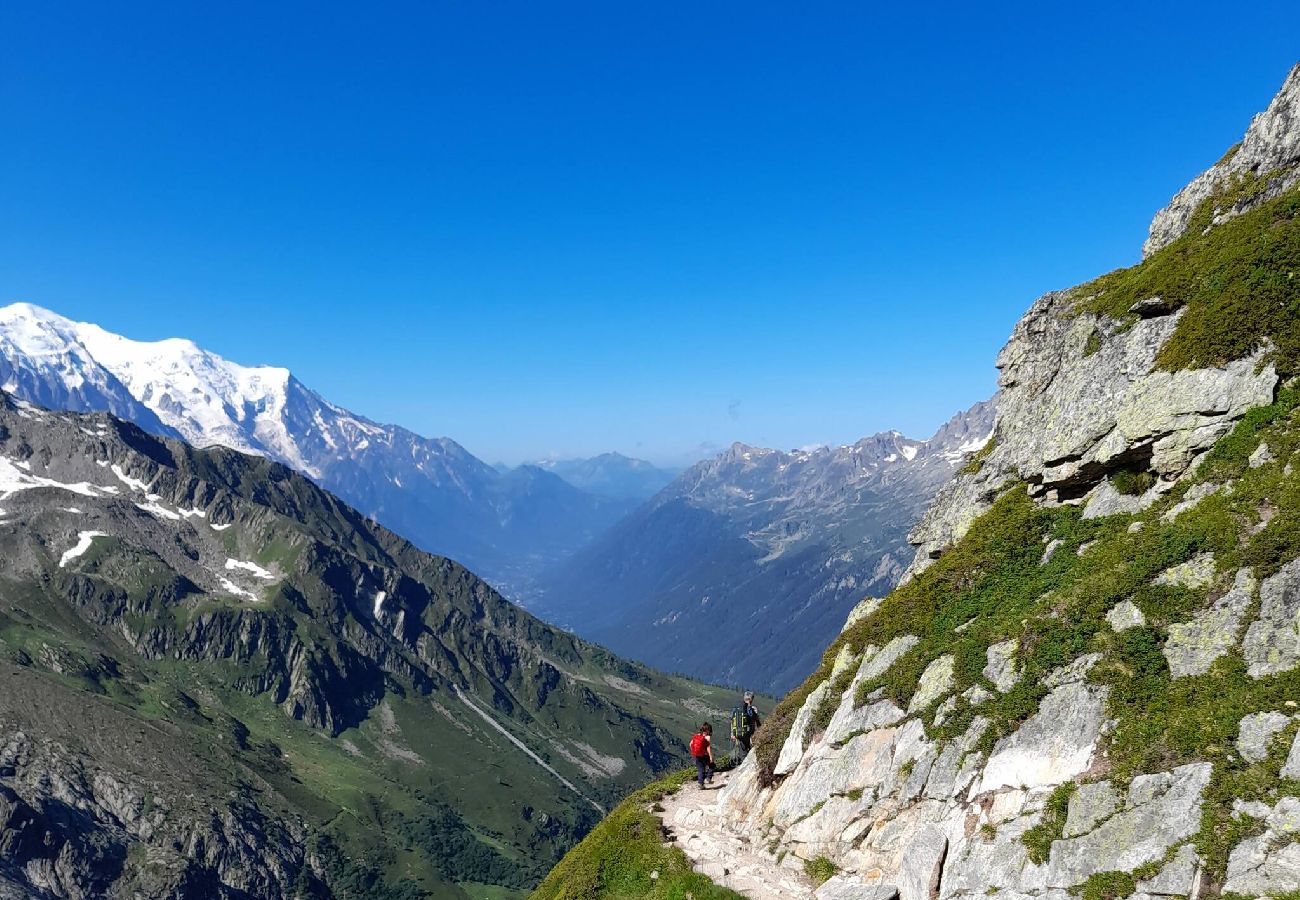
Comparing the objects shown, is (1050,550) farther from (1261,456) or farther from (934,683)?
(1261,456)

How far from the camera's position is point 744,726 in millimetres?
43719

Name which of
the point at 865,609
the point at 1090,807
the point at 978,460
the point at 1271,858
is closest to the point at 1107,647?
the point at 1090,807

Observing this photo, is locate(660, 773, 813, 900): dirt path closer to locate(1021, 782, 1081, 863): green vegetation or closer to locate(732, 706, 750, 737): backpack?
locate(732, 706, 750, 737): backpack

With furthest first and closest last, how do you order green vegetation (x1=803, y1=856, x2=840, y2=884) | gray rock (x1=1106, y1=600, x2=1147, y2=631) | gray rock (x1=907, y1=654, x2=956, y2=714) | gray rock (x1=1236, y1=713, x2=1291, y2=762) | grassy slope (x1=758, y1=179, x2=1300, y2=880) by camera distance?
gray rock (x1=907, y1=654, x2=956, y2=714) → green vegetation (x1=803, y1=856, x2=840, y2=884) → gray rock (x1=1106, y1=600, x2=1147, y2=631) → grassy slope (x1=758, y1=179, x2=1300, y2=880) → gray rock (x1=1236, y1=713, x2=1291, y2=762)

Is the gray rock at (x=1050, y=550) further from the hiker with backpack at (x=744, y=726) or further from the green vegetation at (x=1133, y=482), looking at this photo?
the hiker with backpack at (x=744, y=726)

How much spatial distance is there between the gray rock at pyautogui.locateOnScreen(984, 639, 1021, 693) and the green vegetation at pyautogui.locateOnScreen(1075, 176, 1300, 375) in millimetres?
13758

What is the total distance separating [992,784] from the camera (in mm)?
23969

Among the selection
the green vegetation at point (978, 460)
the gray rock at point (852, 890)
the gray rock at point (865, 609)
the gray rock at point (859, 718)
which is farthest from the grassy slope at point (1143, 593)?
the green vegetation at point (978, 460)

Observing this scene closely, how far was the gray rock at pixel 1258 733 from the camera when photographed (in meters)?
18.0

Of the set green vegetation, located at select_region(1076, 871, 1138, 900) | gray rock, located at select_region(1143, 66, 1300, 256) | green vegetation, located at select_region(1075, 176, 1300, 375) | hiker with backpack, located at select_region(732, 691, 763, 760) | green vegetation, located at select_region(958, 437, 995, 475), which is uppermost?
gray rock, located at select_region(1143, 66, 1300, 256)

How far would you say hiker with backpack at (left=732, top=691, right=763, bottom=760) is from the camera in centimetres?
4321

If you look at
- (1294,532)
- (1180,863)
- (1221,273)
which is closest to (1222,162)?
(1221,273)

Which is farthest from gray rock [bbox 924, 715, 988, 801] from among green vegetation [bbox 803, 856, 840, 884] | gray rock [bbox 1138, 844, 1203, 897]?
gray rock [bbox 1138, 844, 1203, 897]

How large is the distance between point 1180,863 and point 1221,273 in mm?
24905
